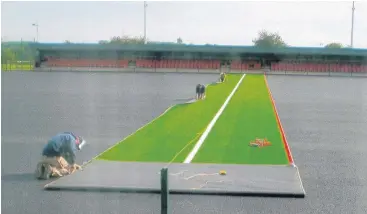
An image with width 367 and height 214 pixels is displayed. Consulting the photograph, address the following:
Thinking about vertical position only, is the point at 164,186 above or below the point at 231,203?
above

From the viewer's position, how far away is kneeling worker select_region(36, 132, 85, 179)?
10.3 metres

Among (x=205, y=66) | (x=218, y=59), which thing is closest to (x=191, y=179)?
(x=218, y=59)

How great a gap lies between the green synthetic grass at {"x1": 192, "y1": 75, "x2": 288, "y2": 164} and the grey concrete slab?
953mm

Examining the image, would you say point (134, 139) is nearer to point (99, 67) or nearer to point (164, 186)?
point (164, 186)

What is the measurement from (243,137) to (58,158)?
20.9 ft

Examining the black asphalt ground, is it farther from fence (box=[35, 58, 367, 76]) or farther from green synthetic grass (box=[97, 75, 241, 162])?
fence (box=[35, 58, 367, 76])

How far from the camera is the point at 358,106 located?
26.6 metres

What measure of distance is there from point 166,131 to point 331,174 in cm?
619

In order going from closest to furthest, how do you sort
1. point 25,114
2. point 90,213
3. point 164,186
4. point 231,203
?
point 164,186
point 90,213
point 231,203
point 25,114

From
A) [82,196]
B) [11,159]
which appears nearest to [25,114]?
[11,159]

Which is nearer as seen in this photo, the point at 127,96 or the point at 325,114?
the point at 325,114

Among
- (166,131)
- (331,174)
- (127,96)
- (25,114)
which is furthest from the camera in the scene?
(127,96)

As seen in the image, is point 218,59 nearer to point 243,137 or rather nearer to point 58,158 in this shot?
point 243,137

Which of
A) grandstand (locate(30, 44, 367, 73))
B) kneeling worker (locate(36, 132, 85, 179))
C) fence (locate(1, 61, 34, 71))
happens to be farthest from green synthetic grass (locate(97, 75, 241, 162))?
grandstand (locate(30, 44, 367, 73))
